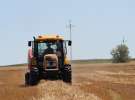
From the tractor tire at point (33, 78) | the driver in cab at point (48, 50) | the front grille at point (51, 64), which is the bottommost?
the tractor tire at point (33, 78)

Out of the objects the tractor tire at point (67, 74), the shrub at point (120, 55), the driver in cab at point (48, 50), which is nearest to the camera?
the tractor tire at point (67, 74)

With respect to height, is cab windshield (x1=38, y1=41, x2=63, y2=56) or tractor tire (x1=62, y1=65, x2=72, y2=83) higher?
cab windshield (x1=38, y1=41, x2=63, y2=56)

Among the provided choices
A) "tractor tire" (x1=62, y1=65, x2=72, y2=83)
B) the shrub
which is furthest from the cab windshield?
the shrub

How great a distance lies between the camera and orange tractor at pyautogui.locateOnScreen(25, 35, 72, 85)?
28016mm

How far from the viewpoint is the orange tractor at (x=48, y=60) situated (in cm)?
2802

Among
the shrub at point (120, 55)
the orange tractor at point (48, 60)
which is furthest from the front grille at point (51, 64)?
the shrub at point (120, 55)

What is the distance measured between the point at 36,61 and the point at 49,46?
114 centimetres

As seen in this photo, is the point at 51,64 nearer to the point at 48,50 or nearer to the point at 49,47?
the point at 48,50

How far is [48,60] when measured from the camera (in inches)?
1101

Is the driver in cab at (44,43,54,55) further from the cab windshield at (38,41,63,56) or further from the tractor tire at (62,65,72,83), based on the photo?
the tractor tire at (62,65,72,83)

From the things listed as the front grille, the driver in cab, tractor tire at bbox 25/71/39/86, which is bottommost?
tractor tire at bbox 25/71/39/86

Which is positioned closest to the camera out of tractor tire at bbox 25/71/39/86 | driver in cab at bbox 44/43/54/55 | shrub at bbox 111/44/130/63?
tractor tire at bbox 25/71/39/86

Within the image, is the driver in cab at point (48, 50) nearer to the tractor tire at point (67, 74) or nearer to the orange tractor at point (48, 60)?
the orange tractor at point (48, 60)

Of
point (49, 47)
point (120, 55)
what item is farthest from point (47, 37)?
point (120, 55)
